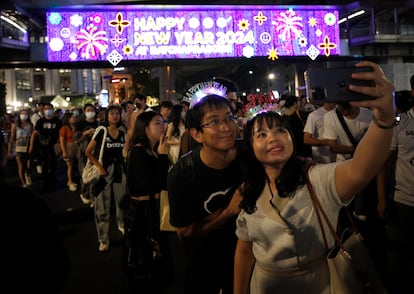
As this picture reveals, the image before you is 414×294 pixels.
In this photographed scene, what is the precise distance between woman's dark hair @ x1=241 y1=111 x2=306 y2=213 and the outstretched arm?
209 mm

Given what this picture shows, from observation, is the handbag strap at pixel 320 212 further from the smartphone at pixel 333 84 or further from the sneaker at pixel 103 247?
the sneaker at pixel 103 247

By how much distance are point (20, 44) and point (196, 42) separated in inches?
187

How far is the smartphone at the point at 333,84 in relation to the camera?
1.59m

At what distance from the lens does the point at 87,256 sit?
562cm

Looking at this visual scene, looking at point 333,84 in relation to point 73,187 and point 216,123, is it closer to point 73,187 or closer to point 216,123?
point 216,123

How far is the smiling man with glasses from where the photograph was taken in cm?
256

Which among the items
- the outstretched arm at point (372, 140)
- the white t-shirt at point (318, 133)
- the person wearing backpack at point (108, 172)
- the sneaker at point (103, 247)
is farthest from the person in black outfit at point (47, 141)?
the outstretched arm at point (372, 140)

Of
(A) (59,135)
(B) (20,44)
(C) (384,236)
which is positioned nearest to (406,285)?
(C) (384,236)

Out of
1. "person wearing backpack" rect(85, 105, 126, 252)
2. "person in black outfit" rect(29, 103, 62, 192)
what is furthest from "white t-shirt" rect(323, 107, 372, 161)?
"person in black outfit" rect(29, 103, 62, 192)

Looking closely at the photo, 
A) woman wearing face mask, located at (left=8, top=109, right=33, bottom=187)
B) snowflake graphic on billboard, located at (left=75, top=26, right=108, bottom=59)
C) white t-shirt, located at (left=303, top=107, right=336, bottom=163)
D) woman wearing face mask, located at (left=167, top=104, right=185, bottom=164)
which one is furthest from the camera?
woman wearing face mask, located at (left=8, top=109, right=33, bottom=187)

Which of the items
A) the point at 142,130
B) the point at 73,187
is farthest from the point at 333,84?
the point at 73,187

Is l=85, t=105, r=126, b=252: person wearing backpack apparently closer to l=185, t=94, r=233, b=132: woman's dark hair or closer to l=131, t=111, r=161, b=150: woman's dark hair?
l=131, t=111, r=161, b=150: woman's dark hair

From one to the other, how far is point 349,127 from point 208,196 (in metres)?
3.01

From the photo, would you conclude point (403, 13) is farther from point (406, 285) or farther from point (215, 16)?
point (406, 285)
